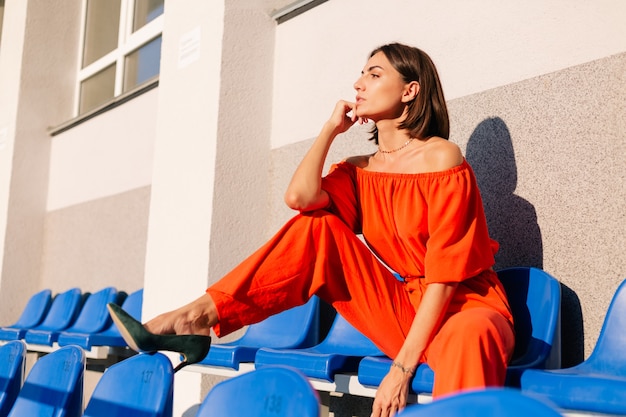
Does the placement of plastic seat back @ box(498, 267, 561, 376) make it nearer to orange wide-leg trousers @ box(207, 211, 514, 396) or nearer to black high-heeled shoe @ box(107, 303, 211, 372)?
orange wide-leg trousers @ box(207, 211, 514, 396)

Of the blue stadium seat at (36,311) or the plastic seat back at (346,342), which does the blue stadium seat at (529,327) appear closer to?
the plastic seat back at (346,342)

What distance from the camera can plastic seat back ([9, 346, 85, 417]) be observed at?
1706 millimetres

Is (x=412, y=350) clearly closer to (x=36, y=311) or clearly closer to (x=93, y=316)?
(x=93, y=316)

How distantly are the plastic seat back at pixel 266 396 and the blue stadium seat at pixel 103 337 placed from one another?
7.61 feet

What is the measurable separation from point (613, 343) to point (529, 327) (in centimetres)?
23

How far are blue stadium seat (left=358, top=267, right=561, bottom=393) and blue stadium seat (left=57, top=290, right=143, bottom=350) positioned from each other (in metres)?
1.90

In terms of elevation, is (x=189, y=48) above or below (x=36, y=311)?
above

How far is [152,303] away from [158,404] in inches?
77.6

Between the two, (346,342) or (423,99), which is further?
(346,342)

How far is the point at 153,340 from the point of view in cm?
175

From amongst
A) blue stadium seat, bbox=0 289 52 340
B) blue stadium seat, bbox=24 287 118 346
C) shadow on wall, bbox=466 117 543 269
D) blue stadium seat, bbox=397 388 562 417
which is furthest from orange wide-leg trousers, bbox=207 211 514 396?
blue stadium seat, bbox=0 289 52 340

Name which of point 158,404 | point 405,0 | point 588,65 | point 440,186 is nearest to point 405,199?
point 440,186

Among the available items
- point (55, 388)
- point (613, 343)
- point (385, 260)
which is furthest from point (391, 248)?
point (55, 388)

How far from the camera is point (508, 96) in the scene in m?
2.42
